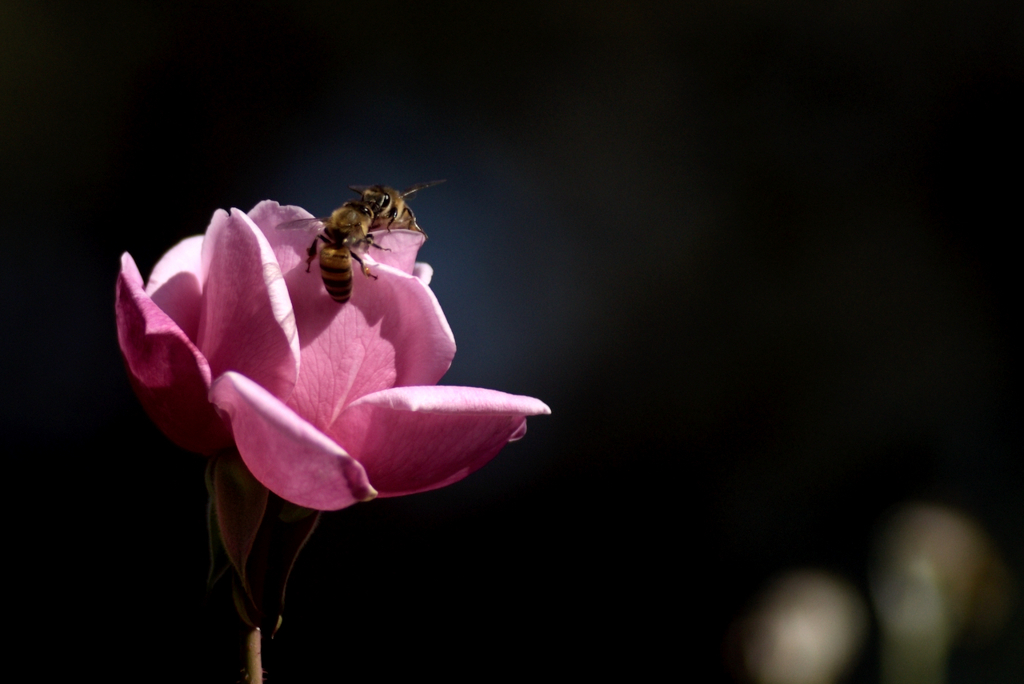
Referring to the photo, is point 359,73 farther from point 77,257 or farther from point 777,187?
point 777,187

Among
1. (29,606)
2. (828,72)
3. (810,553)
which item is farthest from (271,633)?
(828,72)

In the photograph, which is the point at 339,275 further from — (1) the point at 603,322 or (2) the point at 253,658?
(1) the point at 603,322

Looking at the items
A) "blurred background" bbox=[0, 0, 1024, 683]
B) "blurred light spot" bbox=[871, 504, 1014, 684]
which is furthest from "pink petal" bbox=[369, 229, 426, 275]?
"blurred background" bbox=[0, 0, 1024, 683]

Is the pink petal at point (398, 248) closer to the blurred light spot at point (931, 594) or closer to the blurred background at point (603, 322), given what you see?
the blurred light spot at point (931, 594)

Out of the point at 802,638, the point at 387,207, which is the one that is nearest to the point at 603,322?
the point at 802,638

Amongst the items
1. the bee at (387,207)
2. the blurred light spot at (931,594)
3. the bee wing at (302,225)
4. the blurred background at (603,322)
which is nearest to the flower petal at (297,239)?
the bee wing at (302,225)

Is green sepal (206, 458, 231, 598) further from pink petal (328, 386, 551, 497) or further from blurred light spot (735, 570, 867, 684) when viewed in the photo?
blurred light spot (735, 570, 867, 684)
